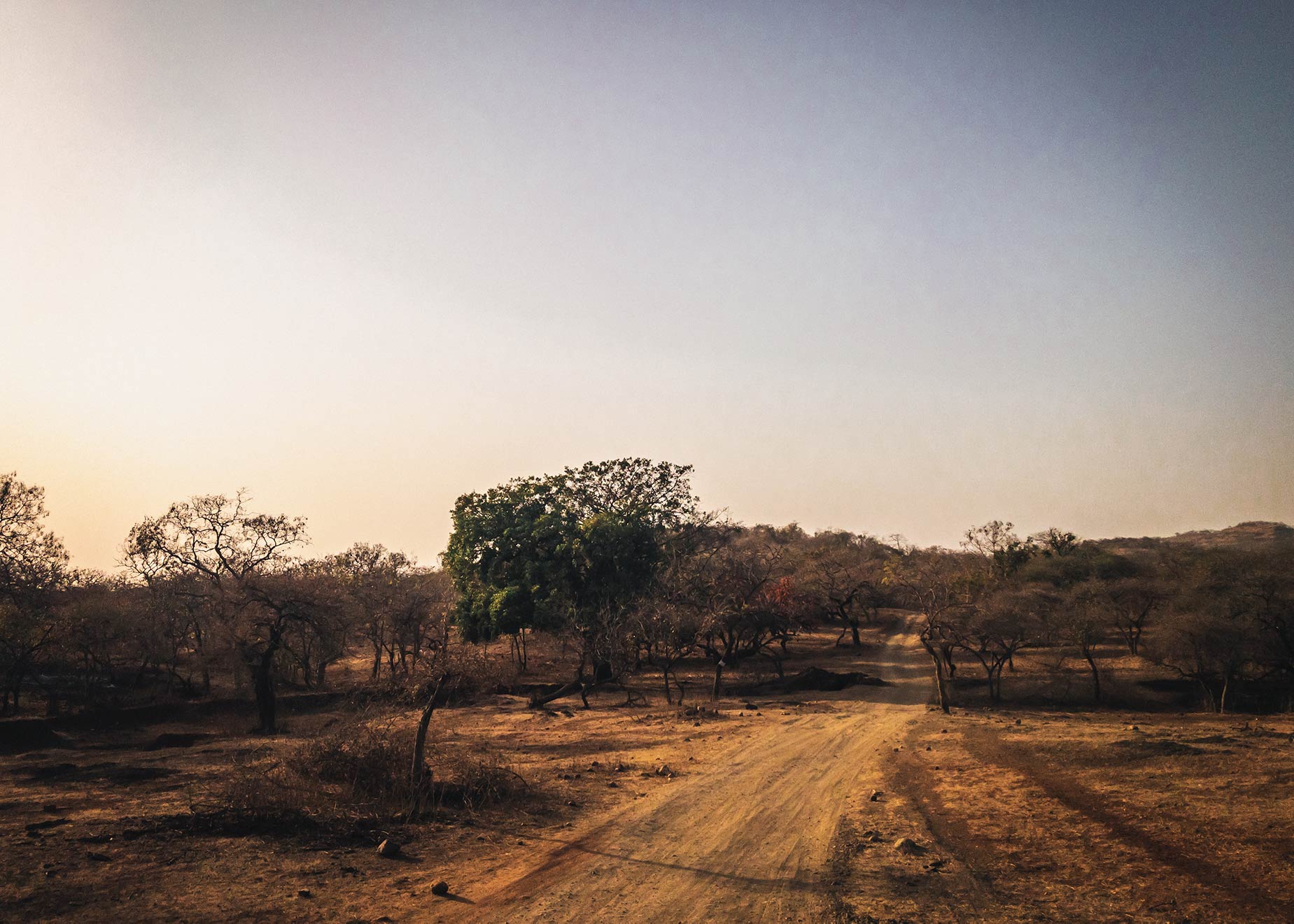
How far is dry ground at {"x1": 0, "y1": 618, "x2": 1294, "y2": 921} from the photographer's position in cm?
930

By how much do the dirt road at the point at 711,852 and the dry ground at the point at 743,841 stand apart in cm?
6

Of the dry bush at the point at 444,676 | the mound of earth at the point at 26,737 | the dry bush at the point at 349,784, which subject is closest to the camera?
the dry bush at the point at 349,784

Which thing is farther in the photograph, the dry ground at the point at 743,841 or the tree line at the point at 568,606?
the tree line at the point at 568,606

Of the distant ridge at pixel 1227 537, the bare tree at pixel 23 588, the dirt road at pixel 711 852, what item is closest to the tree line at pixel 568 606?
the bare tree at pixel 23 588

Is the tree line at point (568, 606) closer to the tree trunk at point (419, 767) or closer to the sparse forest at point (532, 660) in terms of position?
the sparse forest at point (532, 660)

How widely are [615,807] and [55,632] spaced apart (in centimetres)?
3187

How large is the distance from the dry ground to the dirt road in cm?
6

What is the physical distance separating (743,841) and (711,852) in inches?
34.1

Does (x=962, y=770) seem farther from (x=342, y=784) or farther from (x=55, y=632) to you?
(x=55, y=632)

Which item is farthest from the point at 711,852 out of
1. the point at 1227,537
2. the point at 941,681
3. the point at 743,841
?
the point at 1227,537

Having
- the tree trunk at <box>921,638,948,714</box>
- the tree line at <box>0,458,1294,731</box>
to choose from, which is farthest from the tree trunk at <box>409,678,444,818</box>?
the tree trunk at <box>921,638,948,714</box>

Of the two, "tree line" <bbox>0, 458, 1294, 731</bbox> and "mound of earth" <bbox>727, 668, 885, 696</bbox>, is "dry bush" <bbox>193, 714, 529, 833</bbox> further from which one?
"mound of earth" <bbox>727, 668, 885, 696</bbox>

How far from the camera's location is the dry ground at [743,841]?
9.30 m

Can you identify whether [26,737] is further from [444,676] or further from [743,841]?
[743,841]
